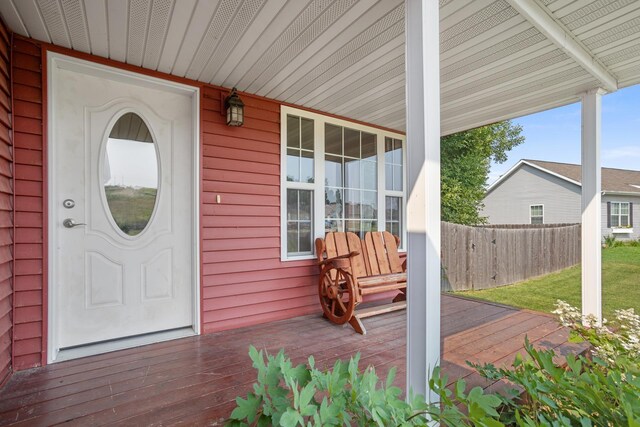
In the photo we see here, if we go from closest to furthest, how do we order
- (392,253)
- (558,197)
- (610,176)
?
1. (392,253)
2. (558,197)
3. (610,176)

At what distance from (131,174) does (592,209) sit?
3.93 m

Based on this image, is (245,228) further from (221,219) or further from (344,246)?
(344,246)

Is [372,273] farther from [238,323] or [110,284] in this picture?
[110,284]

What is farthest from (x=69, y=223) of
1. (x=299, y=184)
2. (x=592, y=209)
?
(x=592, y=209)

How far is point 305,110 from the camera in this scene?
3318mm

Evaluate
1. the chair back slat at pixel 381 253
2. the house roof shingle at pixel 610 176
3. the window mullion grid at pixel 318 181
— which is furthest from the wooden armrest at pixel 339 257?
the house roof shingle at pixel 610 176

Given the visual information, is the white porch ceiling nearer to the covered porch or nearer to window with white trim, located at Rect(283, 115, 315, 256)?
the covered porch

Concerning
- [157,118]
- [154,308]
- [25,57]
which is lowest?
[154,308]

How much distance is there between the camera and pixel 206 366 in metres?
2.06

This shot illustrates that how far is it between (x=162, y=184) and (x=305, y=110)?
65.6 inches

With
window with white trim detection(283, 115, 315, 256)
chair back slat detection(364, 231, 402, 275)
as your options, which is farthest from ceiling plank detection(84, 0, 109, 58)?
chair back slat detection(364, 231, 402, 275)

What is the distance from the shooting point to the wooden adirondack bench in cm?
277

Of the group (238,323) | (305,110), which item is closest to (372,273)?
(238,323)

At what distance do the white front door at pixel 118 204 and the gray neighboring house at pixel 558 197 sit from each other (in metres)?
10.6
